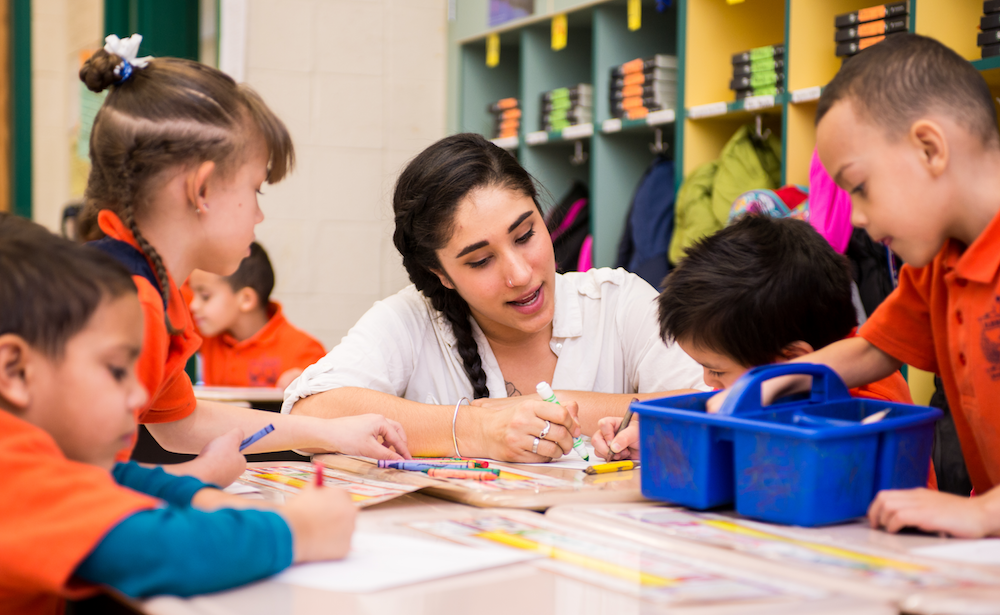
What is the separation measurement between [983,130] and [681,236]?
8.23 feet

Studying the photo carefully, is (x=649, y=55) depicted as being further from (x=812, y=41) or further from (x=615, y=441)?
(x=615, y=441)

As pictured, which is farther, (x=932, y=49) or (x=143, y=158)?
(x=143, y=158)

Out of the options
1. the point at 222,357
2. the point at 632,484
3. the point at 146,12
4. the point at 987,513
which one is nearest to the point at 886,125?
the point at 987,513

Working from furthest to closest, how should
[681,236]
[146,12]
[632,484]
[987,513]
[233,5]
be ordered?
[146,12] < [233,5] < [681,236] < [632,484] < [987,513]

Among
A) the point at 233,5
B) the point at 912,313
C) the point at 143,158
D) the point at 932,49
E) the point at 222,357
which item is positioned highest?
the point at 233,5

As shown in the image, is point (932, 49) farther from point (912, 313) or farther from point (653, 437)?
point (653, 437)

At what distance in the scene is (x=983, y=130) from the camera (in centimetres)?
105

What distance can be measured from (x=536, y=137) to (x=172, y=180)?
10.4 feet

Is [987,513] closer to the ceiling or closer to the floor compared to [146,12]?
closer to the floor

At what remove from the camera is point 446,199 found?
1.73 m

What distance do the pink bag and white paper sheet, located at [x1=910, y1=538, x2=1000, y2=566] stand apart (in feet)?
6.43

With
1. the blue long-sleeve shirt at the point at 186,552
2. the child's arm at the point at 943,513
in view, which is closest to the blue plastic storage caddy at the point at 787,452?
the child's arm at the point at 943,513

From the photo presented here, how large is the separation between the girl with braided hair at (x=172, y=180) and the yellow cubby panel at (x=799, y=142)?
2.12 m

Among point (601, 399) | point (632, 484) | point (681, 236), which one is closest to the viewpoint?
point (632, 484)
